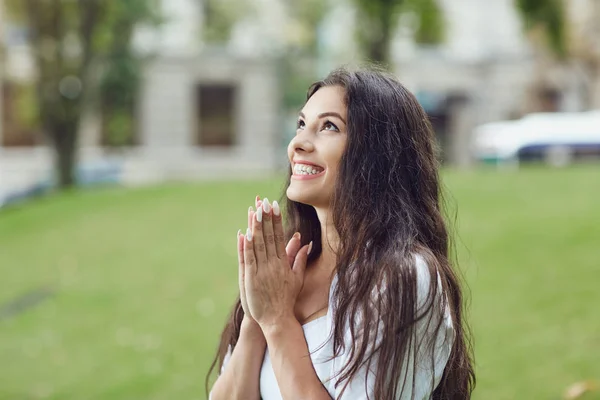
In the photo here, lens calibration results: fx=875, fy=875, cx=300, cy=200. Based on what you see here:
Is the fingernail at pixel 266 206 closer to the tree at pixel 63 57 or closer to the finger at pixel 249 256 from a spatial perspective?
the finger at pixel 249 256

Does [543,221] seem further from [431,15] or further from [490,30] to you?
[490,30]

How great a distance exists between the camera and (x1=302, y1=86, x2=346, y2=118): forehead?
94.9 inches

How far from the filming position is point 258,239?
2320 millimetres

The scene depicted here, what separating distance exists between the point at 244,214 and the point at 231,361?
1001 centimetres

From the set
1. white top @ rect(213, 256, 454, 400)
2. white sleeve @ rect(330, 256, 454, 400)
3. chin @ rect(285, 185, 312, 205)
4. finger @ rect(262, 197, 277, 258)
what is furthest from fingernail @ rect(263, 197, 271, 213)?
white sleeve @ rect(330, 256, 454, 400)

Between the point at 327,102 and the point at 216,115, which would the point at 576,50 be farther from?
the point at 327,102

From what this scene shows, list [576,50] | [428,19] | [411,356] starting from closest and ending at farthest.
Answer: [411,356]
[428,19]
[576,50]

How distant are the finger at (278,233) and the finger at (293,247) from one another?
17cm

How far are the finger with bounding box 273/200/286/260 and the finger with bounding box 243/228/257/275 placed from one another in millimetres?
67

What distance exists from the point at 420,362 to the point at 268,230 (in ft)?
1.71

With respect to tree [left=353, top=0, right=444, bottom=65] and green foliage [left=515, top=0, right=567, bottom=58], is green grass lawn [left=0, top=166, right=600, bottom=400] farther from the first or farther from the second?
tree [left=353, top=0, right=444, bottom=65]

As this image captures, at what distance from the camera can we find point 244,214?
1248 centimetres

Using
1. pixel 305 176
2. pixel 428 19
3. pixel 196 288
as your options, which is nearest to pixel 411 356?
pixel 305 176

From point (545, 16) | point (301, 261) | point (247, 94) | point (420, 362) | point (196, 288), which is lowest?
A: point (196, 288)
